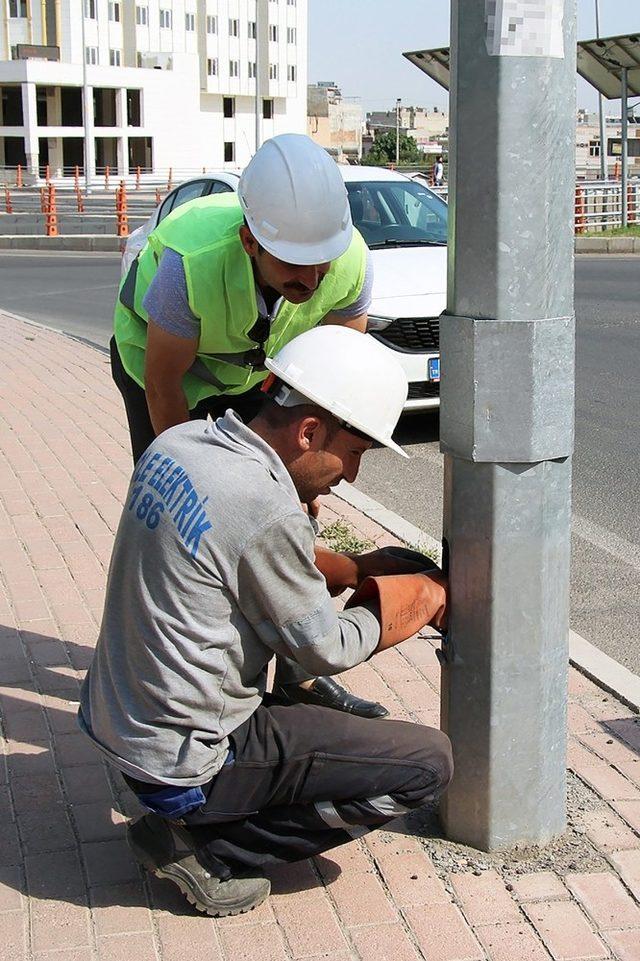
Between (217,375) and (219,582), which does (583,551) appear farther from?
(219,582)

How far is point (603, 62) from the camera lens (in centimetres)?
2162

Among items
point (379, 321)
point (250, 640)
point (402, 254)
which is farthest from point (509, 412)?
point (402, 254)

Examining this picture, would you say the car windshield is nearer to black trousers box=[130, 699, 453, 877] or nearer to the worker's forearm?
the worker's forearm

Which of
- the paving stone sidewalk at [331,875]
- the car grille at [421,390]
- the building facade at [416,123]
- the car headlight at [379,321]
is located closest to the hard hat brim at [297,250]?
the paving stone sidewalk at [331,875]

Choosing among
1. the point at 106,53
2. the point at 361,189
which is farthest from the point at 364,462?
the point at 106,53

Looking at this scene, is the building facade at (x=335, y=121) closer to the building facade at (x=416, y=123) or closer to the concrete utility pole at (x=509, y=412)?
the building facade at (x=416, y=123)

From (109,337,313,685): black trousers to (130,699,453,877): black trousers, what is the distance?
35.9 inches

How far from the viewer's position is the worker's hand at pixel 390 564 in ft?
10.8

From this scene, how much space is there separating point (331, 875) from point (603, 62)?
2075cm

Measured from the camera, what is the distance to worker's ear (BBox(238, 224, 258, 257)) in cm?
348

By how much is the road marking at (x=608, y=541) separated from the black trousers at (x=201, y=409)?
2.45m

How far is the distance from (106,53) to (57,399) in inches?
3153

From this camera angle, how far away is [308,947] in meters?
2.88

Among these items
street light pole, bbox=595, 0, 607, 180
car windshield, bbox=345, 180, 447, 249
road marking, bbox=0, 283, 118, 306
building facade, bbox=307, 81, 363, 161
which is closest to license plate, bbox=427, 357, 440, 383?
car windshield, bbox=345, 180, 447, 249
